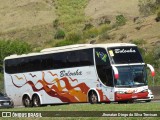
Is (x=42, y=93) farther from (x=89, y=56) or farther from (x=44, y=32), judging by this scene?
(x=44, y=32)

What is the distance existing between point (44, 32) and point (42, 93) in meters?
61.0

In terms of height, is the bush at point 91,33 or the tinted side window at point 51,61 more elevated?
the bush at point 91,33

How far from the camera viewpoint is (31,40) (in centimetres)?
9369

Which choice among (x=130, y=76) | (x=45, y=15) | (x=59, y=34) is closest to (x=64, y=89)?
(x=130, y=76)

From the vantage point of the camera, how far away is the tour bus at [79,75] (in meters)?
31.1

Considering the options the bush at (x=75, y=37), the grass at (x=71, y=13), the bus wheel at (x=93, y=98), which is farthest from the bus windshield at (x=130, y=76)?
the grass at (x=71, y=13)

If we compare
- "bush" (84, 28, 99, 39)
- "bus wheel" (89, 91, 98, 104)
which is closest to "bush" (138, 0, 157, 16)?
"bush" (84, 28, 99, 39)

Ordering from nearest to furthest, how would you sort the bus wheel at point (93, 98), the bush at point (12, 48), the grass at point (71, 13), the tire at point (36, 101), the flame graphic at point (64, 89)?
the bus wheel at point (93, 98) → the flame graphic at point (64, 89) → the tire at point (36, 101) → the bush at point (12, 48) → the grass at point (71, 13)

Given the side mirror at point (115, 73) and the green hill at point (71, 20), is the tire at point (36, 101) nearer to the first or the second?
the side mirror at point (115, 73)

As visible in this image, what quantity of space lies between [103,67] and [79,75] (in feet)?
7.01

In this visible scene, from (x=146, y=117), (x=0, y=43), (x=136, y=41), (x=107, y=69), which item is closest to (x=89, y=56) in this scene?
(x=107, y=69)

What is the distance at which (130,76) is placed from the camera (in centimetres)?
3117

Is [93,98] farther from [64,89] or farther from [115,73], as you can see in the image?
[64,89]

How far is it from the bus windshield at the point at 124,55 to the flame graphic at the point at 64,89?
8.78ft
